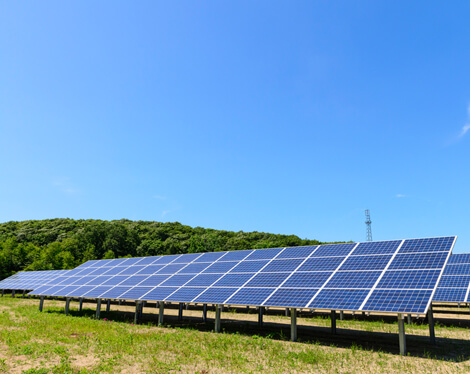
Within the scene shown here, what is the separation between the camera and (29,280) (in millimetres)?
60969

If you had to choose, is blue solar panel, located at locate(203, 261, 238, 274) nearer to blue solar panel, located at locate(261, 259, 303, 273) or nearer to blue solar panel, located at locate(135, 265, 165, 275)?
blue solar panel, located at locate(261, 259, 303, 273)

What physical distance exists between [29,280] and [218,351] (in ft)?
186

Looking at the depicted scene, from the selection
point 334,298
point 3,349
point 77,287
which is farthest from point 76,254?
point 334,298

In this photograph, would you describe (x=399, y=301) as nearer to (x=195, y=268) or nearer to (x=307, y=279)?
(x=307, y=279)

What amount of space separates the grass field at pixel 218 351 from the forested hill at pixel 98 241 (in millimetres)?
69223

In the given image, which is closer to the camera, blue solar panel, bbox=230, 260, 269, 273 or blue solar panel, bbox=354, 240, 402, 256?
blue solar panel, bbox=354, 240, 402, 256

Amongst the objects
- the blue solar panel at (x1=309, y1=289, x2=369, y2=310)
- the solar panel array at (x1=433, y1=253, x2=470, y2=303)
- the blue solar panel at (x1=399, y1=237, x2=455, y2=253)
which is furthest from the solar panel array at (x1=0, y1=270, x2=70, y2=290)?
the solar panel array at (x1=433, y1=253, x2=470, y2=303)

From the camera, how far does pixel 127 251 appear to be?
4931 inches

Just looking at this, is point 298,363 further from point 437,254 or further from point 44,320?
point 44,320

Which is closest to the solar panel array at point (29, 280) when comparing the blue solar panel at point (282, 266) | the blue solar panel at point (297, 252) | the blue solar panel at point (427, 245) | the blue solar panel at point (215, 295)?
the blue solar panel at point (215, 295)

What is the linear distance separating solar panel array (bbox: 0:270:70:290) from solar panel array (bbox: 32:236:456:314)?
2410 cm

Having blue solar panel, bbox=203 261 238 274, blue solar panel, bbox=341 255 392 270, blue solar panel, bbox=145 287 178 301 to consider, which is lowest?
blue solar panel, bbox=145 287 178 301

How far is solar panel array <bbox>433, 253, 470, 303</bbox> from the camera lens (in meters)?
31.5

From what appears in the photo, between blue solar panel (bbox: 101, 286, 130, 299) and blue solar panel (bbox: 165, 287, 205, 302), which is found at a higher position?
blue solar panel (bbox: 165, 287, 205, 302)
